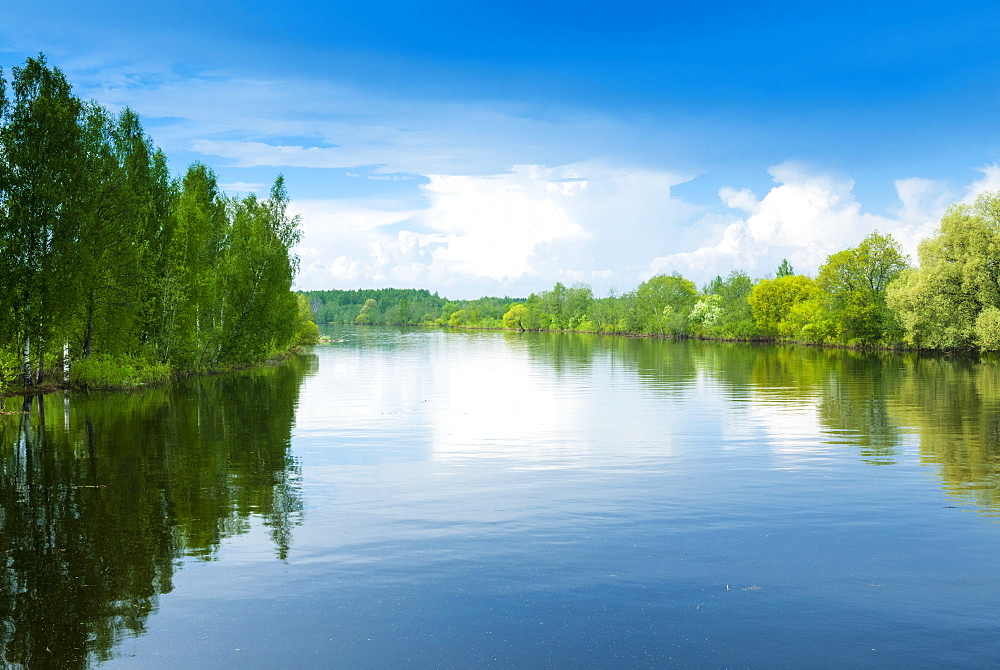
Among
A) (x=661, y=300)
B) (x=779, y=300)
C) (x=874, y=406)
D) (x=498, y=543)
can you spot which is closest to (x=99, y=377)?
(x=498, y=543)

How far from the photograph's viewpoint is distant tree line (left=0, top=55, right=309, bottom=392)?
36.7 meters

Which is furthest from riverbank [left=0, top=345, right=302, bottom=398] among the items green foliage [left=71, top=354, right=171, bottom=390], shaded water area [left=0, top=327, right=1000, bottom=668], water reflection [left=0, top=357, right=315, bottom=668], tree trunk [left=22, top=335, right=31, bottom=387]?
shaded water area [left=0, top=327, right=1000, bottom=668]

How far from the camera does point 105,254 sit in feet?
136

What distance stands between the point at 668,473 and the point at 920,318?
73.1 meters

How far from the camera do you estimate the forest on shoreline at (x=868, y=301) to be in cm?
7762

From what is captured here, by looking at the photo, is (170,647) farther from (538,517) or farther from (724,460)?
(724,460)


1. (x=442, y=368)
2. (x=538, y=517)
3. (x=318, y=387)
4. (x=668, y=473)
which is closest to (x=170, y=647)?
(x=538, y=517)

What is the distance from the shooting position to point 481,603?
35.0 ft

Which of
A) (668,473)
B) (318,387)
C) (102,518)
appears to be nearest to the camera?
(102,518)

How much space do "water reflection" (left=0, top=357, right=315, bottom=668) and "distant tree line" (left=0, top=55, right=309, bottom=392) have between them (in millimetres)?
7140

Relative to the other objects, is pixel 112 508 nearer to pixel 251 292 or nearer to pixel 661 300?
pixel 251 292

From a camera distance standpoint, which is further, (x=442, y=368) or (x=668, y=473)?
(x=442, y=368)

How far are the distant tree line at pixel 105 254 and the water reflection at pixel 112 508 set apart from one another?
23.4ft

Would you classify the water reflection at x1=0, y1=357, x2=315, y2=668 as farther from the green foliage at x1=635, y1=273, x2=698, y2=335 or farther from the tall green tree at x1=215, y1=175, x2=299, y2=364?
the green foliage at x1=635, y1=273, x2=698, y2=335
